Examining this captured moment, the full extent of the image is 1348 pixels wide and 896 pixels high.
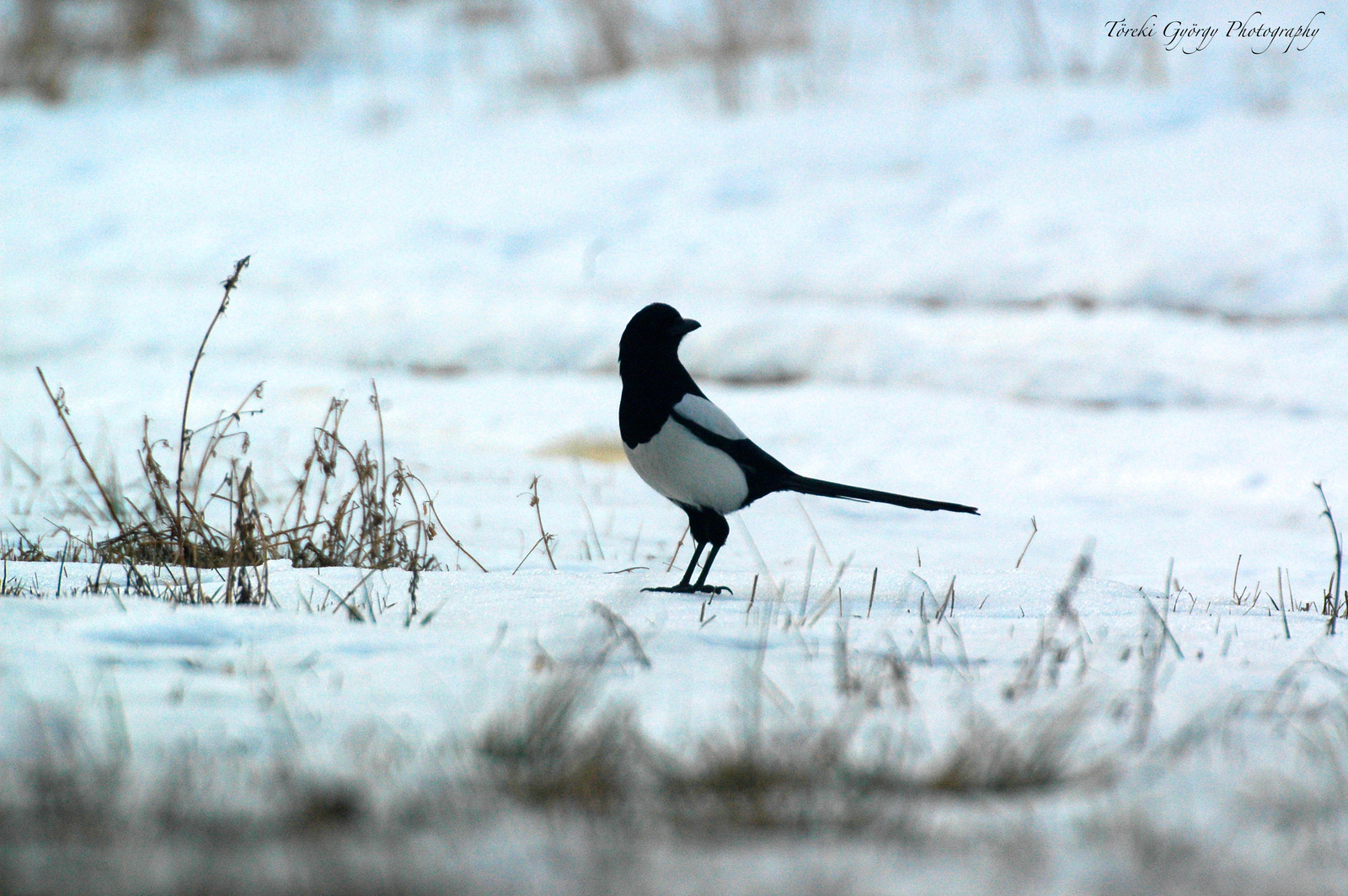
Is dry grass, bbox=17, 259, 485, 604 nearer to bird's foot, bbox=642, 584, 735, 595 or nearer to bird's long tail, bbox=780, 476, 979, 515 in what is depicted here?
bird's foot, bbox=642, 584, 735, 595

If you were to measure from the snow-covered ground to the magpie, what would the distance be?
32cm

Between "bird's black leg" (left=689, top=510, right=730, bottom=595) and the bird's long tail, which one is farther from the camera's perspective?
"bird's black leg" (left=689, top=510, right=730, bottom=595)

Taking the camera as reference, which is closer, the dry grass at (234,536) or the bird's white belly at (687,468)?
the dry grass at (234,536)

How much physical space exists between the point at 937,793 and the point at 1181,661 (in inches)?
37.4

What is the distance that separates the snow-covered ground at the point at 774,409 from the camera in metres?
1.64

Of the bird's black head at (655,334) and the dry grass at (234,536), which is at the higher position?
the bird's black head at (655,334)

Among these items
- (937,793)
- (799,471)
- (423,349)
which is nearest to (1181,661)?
(937,793)

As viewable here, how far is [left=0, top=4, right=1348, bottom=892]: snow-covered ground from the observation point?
5.37 feet

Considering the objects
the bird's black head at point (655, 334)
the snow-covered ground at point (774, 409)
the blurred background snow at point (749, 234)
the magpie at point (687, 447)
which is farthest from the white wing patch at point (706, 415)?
the blurred background snow at point (749, 234)

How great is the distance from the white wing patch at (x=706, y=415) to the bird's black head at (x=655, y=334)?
14 cm

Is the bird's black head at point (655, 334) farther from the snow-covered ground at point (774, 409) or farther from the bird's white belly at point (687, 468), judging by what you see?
the snow-covered ground at point (774, 409)

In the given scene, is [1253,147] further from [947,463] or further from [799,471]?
[799,471]

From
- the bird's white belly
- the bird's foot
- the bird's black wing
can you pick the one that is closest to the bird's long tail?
the bird's black wing

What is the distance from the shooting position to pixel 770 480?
11.1 feet
